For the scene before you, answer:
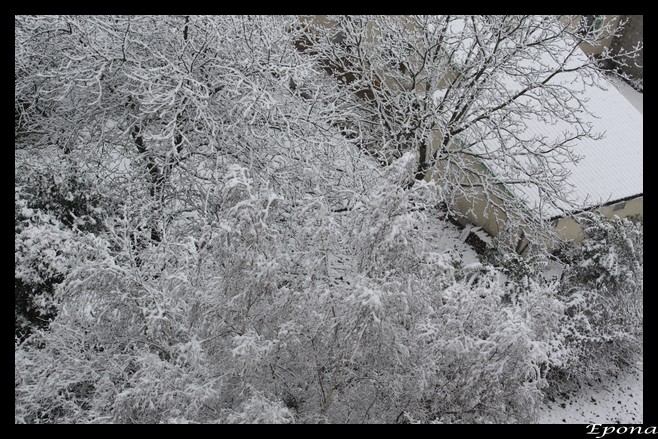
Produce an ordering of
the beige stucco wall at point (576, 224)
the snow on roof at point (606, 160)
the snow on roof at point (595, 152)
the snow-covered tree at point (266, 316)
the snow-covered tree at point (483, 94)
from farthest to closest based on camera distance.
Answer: the beige stucco wall at point (576, 224) → the snow on roof at point (606, 160) → the snow on roof at point (595, 152) → the snow-covered tree at point (483, 94) → the snow-covered tree at point (266, 316)

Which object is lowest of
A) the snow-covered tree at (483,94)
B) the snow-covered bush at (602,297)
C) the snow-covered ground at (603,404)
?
the snow-covered ground at (603,404)

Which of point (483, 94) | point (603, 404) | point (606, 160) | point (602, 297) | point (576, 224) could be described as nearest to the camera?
point (602, 297)

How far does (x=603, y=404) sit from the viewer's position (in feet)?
31.6

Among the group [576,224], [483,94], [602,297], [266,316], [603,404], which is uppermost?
[483,94]

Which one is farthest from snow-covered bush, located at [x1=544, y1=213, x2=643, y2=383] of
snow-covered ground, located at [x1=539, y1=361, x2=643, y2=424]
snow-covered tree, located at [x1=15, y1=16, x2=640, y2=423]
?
snow-covered tree, located at [x1=15, y1=16, x2=640, y2=423]

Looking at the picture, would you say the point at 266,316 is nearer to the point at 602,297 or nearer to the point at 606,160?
the point at 602,297

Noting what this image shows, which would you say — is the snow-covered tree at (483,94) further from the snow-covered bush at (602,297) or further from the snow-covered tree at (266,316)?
the snow-covered tree at (266,316)

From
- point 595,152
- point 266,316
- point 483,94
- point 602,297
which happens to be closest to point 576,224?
point 595,152

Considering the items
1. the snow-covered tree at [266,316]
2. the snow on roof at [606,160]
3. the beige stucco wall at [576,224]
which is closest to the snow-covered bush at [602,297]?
the snow on roof at [606,160]

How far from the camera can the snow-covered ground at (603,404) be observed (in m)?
9.18

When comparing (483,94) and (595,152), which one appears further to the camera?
(595,152)

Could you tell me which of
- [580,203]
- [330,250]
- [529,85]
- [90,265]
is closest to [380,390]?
[330,250]

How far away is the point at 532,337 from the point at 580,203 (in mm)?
8189

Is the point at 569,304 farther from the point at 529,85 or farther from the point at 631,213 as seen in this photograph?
the point at 631,213
